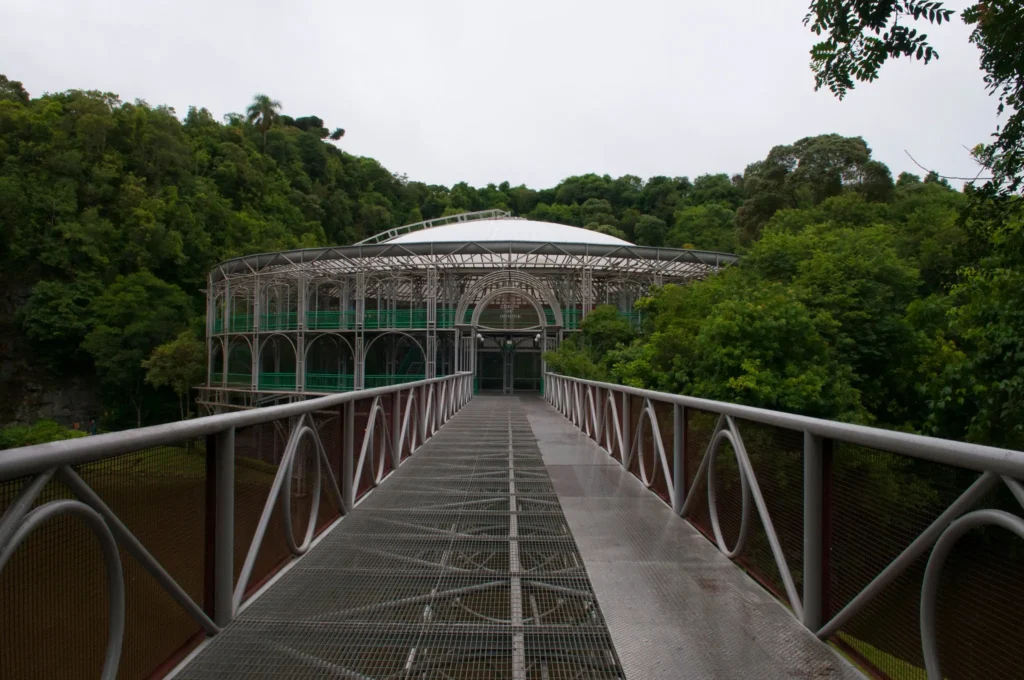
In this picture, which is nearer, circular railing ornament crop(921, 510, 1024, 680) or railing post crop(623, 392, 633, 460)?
circular railing ornament crop(921, 510, 1024, 680)

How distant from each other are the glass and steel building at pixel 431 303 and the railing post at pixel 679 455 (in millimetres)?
23550

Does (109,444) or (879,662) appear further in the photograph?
(879,662)

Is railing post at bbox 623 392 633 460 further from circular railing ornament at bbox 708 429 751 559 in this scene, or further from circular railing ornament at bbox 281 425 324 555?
circular railing ornament at bbox 281 425 324 555

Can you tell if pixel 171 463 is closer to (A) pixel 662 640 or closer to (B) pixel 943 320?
(A) pixel 662 640

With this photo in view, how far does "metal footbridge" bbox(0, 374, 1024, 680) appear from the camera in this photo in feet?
6.36

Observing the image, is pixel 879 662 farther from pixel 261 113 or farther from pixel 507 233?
pixel 261 113

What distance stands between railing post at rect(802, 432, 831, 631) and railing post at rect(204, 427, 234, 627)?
2.72 metres

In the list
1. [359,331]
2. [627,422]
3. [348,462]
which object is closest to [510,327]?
[359,331]

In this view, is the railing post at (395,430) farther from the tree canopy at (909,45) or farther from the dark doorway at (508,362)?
the dark doorway at (508,362)

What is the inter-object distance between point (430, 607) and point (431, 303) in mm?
27250

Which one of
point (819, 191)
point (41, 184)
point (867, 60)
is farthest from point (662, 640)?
point (41, 184)

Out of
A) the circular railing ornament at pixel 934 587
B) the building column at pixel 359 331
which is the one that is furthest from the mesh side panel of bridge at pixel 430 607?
the building column at pixel 359 331

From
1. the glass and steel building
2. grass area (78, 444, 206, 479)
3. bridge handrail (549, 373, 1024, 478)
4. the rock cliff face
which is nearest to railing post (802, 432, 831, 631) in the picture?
bridge handrail (549, 373, 1024, 478)

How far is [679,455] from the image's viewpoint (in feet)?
17.1
